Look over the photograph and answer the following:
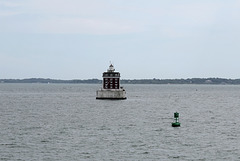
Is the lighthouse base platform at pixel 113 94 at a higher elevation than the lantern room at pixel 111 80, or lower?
lower

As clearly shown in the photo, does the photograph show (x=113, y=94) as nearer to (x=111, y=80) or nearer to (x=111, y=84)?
(x=111, y=84)

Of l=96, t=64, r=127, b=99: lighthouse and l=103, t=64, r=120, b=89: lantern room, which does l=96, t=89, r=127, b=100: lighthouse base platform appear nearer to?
l=96, t=64, r=127, b=99: lighthouse

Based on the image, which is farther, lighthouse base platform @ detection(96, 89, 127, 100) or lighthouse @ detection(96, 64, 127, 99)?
lighthouse base platform @ detection(96, 89, 127, 100)

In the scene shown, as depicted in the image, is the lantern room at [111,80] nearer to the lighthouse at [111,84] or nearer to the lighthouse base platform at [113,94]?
the lighthouse at [111,84]

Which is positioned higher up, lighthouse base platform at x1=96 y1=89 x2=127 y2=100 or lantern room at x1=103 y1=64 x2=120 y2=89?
lantern room at x1=103 y1=64 x2=120 y2=89

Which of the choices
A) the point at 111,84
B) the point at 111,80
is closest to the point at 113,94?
the point at 111,84

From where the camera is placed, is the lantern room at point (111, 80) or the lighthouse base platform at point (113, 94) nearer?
the lantern room at point (111, 80)

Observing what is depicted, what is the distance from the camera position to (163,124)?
6888 cm

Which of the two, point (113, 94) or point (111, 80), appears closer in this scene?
point (111, 80)

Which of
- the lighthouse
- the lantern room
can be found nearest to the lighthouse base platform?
the lighthouse

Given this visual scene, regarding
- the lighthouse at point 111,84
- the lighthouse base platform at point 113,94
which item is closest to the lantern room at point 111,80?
the lighthouse at point 111,84

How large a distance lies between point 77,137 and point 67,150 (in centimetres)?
810

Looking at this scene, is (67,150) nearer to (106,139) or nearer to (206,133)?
(106,139)

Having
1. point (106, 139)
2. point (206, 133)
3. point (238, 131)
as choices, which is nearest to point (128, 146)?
point (106, 139)
